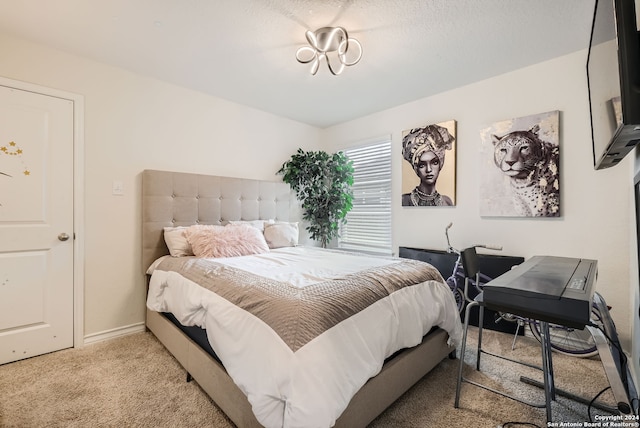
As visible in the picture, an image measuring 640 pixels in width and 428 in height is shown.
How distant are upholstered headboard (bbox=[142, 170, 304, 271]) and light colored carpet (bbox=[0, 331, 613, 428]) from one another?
3.10 ft

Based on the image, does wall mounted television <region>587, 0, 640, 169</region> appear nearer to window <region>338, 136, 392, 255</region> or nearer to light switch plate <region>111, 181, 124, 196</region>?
window <region>338, 136, 392, 255</region>

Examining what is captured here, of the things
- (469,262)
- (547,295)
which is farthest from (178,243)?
(547,295)

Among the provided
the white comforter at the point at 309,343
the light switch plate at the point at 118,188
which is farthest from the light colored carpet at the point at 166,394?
the light switch plate at the point at 118,188

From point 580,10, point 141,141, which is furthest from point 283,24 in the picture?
point 580,10

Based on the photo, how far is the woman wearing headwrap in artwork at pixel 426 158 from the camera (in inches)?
126

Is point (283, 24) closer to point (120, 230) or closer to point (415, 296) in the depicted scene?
point (415, 296)

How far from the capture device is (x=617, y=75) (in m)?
1.00

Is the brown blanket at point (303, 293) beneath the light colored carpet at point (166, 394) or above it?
above

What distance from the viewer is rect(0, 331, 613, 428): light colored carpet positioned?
1575 mm

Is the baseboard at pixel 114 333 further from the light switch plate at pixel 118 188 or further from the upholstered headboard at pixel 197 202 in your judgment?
the light switch plate at pixel 118 188

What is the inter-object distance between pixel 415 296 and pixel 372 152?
2.59 meters

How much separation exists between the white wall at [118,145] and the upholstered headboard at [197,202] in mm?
161

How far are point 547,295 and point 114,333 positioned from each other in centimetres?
330

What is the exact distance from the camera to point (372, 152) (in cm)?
400
